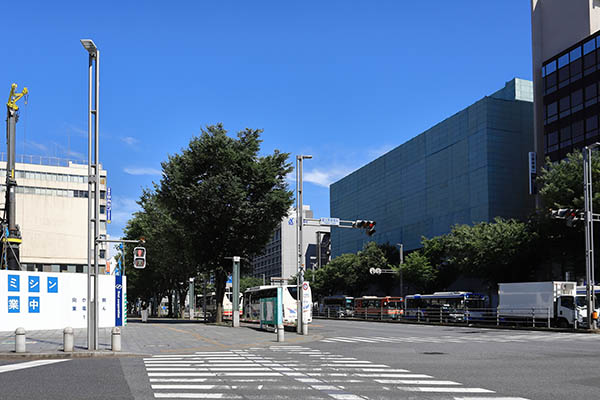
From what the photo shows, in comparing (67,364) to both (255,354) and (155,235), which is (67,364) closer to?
(255,354)

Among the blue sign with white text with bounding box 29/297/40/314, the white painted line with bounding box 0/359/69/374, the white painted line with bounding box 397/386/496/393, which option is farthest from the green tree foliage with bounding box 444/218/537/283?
the white painted line with bounding box 397/386/496/393

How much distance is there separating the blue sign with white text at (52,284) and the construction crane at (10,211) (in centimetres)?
1805

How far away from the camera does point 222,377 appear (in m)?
12.6

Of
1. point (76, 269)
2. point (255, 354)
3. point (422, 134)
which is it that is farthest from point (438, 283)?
point (255, 354)

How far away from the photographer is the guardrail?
39875 millimetres

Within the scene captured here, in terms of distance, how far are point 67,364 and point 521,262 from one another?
162ft

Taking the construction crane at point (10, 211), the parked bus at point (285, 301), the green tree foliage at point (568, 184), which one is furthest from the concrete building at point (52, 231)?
the green tree foliage at point (568, 184)

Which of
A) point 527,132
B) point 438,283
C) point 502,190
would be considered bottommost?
point 438,283

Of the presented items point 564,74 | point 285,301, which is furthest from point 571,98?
point 285,301

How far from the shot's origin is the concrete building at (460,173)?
74.7 m

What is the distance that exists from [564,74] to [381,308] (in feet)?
97.5

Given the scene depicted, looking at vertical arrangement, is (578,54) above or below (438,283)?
above

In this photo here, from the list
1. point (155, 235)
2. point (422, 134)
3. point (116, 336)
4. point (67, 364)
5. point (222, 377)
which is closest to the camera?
point (222, 377)

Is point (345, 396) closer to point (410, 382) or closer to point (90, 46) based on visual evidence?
point (410, 382)
